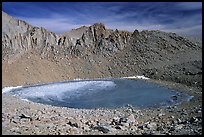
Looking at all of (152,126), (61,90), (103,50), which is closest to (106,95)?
(61,90)

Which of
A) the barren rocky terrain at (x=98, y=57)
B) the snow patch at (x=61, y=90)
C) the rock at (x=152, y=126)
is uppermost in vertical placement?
the barren rocky terrain at (x=98, y=57)

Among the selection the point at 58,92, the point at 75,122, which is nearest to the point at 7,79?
the point at 58,92

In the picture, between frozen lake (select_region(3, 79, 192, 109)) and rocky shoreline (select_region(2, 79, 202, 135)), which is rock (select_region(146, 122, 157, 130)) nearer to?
rocky shoreline (select_region(2, 79, 202, 135))

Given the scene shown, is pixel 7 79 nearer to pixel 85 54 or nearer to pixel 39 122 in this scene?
pixel 85 54

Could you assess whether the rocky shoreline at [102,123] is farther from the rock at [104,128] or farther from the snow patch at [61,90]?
the snow patch at [61,90]

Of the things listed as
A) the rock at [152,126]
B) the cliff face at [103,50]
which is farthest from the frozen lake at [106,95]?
the rock at [152,126]

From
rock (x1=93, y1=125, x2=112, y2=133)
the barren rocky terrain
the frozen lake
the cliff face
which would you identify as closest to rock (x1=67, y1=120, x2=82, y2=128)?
rock (x1=93, y1=125, x2=112, y2=133)
